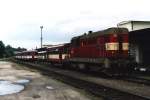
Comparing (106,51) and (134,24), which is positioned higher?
(134,24)

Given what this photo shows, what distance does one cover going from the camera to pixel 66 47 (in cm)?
3650

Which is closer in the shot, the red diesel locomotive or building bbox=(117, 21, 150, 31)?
the red diesel locomotive

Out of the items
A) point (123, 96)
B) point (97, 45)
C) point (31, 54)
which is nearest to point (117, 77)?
point (97, 45)

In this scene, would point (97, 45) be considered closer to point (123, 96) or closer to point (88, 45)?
point (88, 45)

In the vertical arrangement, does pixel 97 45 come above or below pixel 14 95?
above

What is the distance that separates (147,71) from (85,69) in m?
5.12

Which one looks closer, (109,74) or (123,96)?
(123,96)

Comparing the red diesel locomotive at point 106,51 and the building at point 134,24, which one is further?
the building at point 134,24

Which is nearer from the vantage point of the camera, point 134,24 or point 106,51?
point 106,51

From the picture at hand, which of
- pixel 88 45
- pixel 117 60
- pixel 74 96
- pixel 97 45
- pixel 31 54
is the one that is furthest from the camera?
pixel 31 54

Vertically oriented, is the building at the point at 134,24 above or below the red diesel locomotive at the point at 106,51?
above

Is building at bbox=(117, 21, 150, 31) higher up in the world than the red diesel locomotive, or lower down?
higher up

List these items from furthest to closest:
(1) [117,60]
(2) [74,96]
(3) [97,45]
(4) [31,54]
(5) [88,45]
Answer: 1. (4) [31,54]
2. (5) [88,45]
3. (3) [97,45]
4. (1) [117,60]
5. (2) [74,96]

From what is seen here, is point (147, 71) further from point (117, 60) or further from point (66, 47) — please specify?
point (66, 47)
